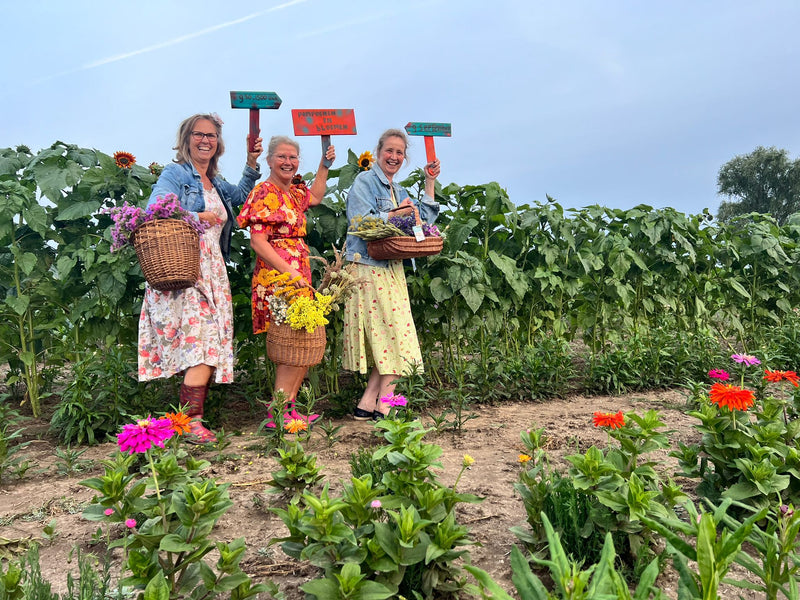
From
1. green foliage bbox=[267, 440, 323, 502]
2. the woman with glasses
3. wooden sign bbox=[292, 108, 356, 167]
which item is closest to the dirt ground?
green foliage bbox=[267, 440, 323, 502]

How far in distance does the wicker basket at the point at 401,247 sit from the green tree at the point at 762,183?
28.3 m

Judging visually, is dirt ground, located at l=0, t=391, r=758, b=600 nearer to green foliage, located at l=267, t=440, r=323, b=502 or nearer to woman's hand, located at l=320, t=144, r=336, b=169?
green foliage, located at l=267, t=440, r=323, b=502

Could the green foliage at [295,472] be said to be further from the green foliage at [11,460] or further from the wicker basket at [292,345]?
the green foliage at [11,460]

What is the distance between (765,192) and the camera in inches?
1108

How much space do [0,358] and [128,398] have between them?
1.07m

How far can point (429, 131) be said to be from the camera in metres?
3.84

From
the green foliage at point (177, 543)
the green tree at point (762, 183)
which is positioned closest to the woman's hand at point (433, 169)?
the green foliage at point (177, 543)

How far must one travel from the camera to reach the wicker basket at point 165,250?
116 inches

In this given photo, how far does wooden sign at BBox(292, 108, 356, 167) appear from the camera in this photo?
3.54 metres

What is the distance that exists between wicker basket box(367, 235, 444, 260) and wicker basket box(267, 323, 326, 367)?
0.59 metres

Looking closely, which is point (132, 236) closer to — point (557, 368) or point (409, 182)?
point (409, 182)

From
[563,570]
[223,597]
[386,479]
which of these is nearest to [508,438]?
[386,479]

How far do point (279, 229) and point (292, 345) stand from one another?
665 mm

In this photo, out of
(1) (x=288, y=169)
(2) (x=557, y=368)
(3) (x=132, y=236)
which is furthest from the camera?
(2) (x=557, y=368)
